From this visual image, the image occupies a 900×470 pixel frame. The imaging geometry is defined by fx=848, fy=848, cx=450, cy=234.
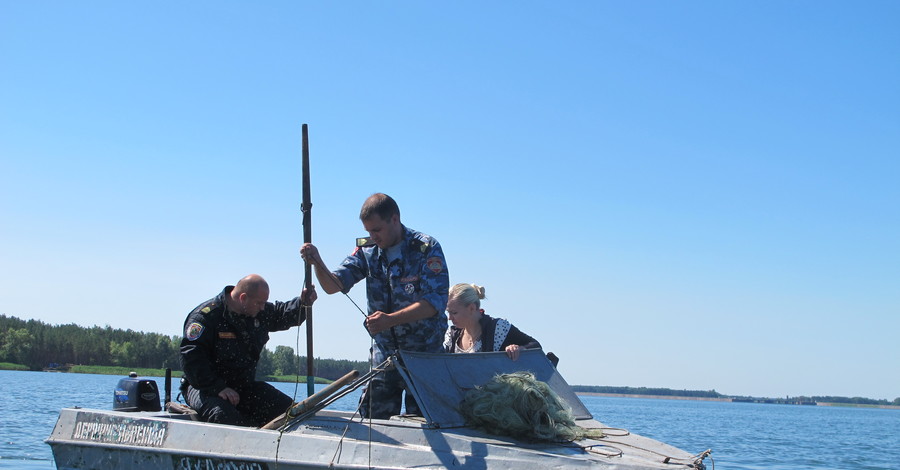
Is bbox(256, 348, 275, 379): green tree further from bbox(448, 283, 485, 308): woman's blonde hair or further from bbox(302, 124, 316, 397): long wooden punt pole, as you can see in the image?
bbox(448, 283, 485, 308): woman's blonde hair

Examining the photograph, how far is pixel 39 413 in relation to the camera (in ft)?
59.8

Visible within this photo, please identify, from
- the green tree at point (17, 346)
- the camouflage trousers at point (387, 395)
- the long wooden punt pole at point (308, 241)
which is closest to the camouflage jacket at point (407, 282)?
the camouflage trousers at point (387, 395)

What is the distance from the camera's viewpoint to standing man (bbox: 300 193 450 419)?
588cm

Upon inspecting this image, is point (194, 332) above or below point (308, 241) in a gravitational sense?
below

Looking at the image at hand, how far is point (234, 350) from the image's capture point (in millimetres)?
6504

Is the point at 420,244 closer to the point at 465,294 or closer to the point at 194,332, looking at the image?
the point at 465,294

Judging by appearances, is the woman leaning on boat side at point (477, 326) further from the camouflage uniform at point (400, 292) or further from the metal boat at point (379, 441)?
the camouflage uniform at point (400, 292)

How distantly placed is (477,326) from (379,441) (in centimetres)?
209

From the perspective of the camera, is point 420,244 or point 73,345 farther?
point 73,345

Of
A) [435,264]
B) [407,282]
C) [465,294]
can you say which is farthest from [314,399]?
[465,294]

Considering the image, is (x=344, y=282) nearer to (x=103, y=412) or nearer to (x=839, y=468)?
(x=103, y=412)

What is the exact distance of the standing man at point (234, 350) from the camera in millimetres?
6285

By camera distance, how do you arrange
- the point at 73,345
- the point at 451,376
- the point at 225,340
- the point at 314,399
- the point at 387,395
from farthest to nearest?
the point at 73,345 < the point at 225,340 < the point at 387,395 < the point at 451,376 < the point at 314,399

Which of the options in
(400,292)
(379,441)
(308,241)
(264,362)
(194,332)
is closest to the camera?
(379,441)
